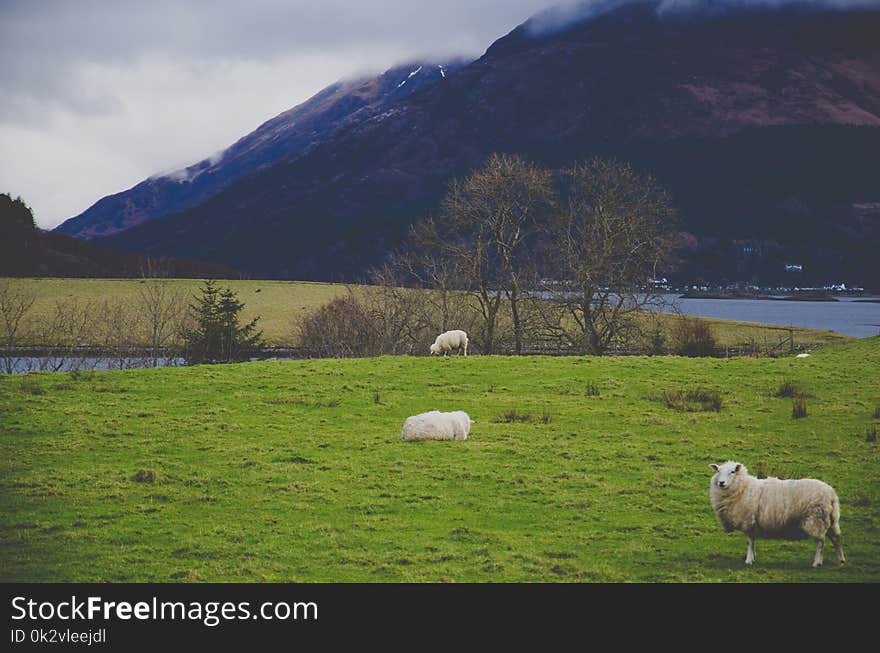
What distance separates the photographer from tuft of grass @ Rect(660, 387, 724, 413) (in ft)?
74.6

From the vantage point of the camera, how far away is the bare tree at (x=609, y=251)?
43531mm

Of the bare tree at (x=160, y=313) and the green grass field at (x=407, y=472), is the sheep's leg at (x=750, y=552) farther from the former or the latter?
the bare tree at (x=160, y=313)

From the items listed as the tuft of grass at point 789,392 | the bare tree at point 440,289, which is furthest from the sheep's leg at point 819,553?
the bare tree at point 440,289

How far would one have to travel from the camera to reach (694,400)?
77.6 ft

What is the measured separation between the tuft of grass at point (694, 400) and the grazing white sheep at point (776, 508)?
11.3 metres

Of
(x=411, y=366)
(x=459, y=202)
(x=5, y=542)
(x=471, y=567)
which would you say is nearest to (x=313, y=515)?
(x=471, y=567)

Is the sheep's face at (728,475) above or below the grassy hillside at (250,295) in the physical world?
below

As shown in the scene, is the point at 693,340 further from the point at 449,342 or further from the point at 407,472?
the point at 407,472

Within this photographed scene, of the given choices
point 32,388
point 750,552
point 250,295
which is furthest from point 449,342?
point 250,295

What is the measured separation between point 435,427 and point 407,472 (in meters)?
3.09

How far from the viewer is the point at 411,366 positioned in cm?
2906

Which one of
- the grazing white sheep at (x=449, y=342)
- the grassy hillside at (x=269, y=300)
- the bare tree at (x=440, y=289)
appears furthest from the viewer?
the grassy hillside at (x=269, y=300)
